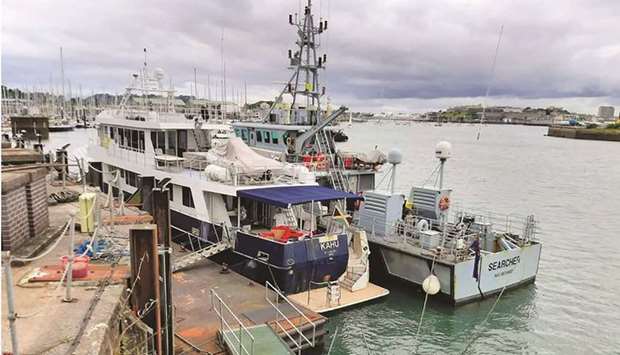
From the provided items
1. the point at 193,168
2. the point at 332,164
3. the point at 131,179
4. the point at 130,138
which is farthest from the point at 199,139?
the point at 332,164

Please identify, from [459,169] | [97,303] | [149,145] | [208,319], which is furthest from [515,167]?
[97,303]

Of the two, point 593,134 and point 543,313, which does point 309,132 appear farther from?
point 593,134

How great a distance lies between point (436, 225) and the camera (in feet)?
58.2

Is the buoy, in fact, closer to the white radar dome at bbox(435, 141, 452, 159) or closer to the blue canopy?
the blue canopy

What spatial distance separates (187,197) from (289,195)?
15.1ft

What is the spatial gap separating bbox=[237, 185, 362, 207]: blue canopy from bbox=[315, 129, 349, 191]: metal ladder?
5.74 meters

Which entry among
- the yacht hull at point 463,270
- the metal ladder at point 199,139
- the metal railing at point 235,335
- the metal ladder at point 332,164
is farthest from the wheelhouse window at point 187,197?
the metal ladder at point 332,164

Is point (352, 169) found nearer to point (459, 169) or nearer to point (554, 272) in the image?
point (554, 272)

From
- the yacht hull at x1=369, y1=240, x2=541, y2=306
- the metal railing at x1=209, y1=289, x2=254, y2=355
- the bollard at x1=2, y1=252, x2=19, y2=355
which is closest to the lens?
the bollard at x1=2, y1=252, x2=19, y2=355

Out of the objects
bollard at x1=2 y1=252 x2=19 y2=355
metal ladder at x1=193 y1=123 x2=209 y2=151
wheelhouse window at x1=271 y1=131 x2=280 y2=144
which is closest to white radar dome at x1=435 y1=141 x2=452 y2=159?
wheelhouse window at x1=271 y1=131 x2=280 y2=144

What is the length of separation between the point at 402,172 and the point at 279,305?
43.8 m

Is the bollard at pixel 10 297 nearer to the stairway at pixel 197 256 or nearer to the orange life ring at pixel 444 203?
the stairway at pixel 197 256

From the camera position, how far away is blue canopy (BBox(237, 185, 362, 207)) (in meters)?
13.6

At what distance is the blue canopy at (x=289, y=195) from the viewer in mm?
13637
